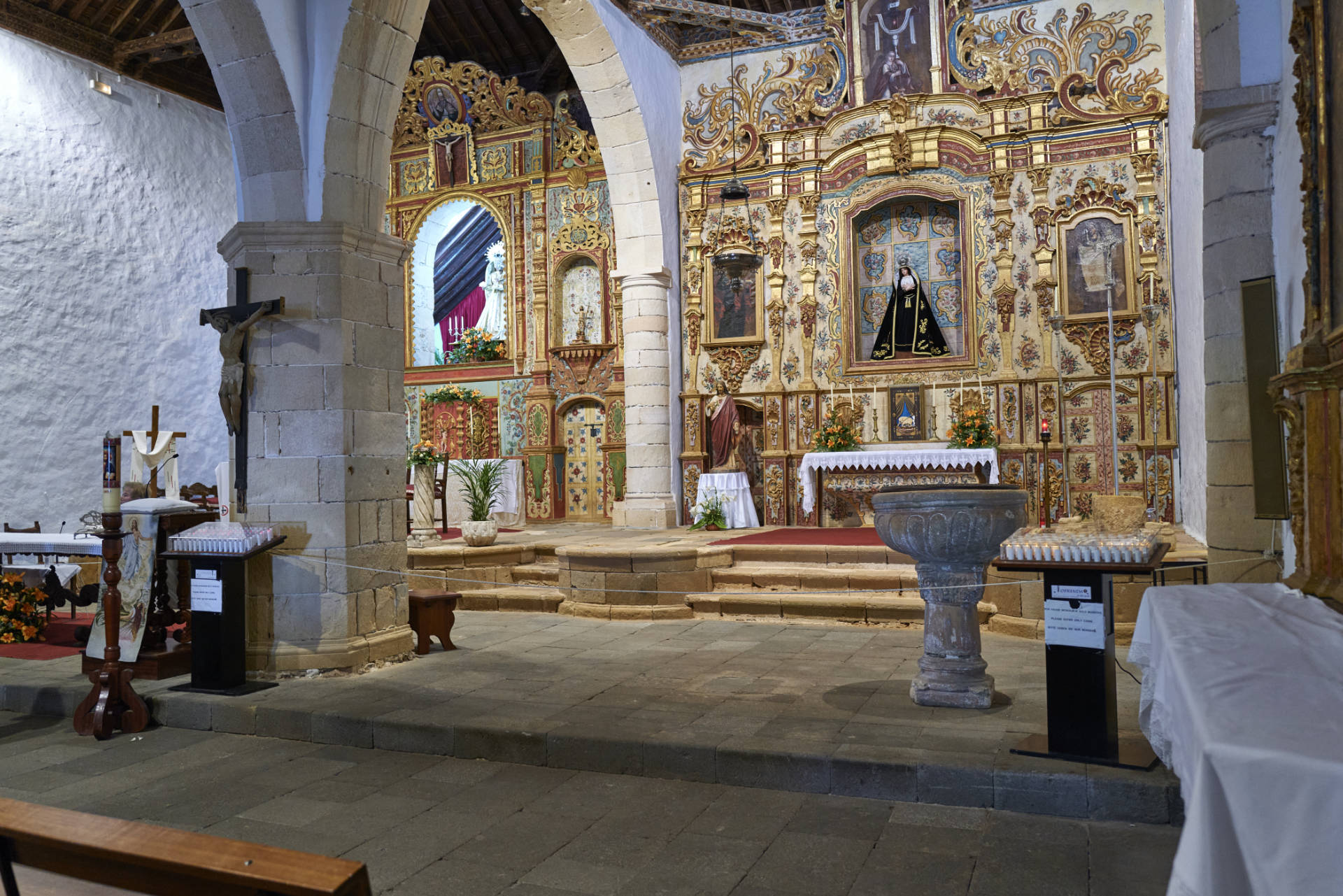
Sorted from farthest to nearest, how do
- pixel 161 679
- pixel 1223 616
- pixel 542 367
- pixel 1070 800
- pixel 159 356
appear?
pixel 542 367 → pixel 159 356 → pixel 161 679 → pixel 1070 800 → pixel 1223 616

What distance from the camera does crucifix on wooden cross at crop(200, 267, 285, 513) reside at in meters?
5.83

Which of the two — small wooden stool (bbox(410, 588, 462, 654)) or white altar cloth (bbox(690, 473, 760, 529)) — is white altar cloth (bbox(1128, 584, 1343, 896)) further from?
white altar cloth (bbox(690, 473, 760, 529))

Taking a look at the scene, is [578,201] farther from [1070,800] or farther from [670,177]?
[1070,800]

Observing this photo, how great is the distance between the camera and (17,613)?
696 cm

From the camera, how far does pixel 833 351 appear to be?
12.7 m

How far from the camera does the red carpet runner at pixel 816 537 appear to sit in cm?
927

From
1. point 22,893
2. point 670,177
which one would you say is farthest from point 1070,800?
point 670,177

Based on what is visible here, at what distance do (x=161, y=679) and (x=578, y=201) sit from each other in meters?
9.89

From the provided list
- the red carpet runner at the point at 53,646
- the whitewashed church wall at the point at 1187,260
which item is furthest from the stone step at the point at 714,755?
the whitewashed church wall at the point at 1187,260

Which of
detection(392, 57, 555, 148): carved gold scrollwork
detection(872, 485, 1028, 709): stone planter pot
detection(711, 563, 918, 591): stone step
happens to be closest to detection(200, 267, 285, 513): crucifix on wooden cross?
detection(872, 485, 1028, 709): stone planter pot

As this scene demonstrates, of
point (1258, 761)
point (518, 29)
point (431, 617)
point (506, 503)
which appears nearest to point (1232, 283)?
point (1258, 761)

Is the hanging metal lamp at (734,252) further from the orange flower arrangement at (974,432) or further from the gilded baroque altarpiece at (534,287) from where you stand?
the orange flower arrangement at (974,432)

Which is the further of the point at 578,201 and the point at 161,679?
the point at 578,201

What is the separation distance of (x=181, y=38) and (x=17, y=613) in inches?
321
